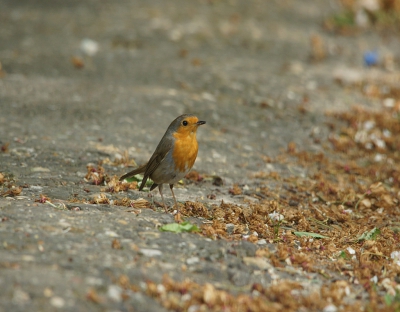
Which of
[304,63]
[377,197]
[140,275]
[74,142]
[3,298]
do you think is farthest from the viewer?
[304,63]

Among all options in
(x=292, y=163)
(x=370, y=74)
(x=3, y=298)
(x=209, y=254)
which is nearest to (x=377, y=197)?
(x=292, y=163)

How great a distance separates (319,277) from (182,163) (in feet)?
5.54

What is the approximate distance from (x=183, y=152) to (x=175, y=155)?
0.08 m

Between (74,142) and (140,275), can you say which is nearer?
(140,275)

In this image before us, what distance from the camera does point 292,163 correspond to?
6.68m

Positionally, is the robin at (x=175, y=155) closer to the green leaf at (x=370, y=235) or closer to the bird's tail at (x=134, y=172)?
the bird's tail at (x=134, y=172)

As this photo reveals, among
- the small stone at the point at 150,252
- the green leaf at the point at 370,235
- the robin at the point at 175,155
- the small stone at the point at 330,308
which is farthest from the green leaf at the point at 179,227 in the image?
the green leaf at the point at 370,235

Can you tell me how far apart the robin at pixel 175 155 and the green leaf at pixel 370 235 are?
5.21 ft

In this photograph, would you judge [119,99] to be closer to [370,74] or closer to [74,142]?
[74,142]

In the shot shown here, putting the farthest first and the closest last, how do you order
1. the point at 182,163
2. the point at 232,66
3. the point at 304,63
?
1. the point at 304,63
2. the point at 232,66
3. the point at 182,163

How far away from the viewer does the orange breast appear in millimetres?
4961

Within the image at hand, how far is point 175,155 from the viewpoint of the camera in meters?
4.96

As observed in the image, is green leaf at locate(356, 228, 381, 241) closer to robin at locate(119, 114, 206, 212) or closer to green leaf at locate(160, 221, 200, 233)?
green leaf at locate(160, 221, 200, 233)

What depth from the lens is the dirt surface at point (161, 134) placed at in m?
3.40
